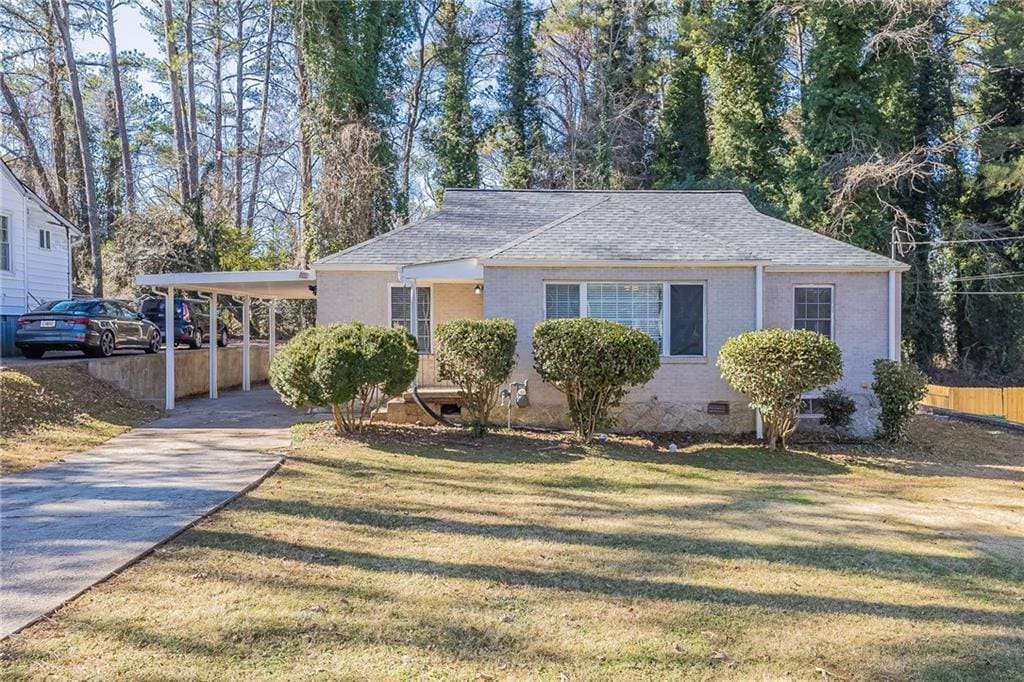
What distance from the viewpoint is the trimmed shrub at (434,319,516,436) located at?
1040cm

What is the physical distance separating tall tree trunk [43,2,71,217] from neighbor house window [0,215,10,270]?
10.9 metres

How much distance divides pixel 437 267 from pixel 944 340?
73.5 feet

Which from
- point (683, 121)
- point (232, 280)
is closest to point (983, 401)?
point (683, 121)

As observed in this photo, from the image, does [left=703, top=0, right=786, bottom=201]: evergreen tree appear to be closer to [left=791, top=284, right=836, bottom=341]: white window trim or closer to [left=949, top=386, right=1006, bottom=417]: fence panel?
[left=949, top=386, right=1006, bottom=417]: fence panel

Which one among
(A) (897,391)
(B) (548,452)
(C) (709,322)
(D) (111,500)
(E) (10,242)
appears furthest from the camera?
(E) (10,242)

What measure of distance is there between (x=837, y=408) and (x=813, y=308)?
2049 millimetres

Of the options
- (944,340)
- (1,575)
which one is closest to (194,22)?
(1,575)

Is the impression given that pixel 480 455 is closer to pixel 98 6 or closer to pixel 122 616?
pixel 122 616

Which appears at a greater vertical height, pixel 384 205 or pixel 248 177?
pixel 248 177

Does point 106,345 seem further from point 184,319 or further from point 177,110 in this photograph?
point 177,110

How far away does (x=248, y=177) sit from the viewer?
28562 mm

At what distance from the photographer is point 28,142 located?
1021 inches

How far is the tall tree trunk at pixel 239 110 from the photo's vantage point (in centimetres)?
2633

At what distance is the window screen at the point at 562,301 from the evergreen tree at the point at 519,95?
1561 centimetres
